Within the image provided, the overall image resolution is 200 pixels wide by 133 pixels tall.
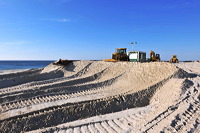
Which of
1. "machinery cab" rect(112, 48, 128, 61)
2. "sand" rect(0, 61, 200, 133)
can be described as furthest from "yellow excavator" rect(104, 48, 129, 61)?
"sand" rect(0, 61, 200, 133)

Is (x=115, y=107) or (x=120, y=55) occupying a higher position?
(x=120, y=55)

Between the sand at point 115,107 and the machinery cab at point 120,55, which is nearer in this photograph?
the sand at point 115,107

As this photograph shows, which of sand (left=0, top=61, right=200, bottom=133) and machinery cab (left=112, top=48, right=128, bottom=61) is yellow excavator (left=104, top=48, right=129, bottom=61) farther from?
sand (left=0, top=61, right=200, bottom=133)

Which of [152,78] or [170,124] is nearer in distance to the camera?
[170,124]

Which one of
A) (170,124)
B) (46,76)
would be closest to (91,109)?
(170,124)

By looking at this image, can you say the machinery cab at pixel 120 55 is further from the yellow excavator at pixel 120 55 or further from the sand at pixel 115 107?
the sand at pixel 115 107

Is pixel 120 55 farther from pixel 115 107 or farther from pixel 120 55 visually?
pixel 115 107

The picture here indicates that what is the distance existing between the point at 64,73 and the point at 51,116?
27.6 feet

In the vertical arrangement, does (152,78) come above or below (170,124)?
above

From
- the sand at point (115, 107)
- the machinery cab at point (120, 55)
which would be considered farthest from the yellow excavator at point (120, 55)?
the sand at point (115, 107)

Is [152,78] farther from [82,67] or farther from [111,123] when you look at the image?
[82,67]

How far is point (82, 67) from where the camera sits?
14430mm

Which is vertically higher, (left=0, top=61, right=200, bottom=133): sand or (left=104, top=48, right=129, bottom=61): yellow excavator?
(left=104, top=48, right=129, bottom=61): yellow excavator

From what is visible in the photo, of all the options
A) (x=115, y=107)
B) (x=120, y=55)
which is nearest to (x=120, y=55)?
(x=120, y=55)
